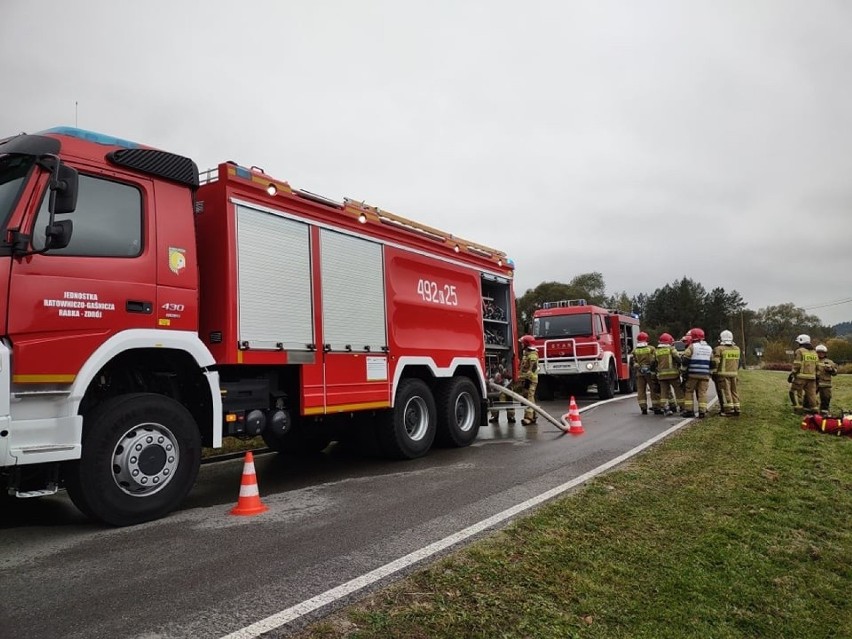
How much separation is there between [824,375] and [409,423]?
8.88 metres

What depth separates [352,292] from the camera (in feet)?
23.8

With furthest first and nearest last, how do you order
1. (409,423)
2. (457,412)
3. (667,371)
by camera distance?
(667,371) < (457,412) < (409,423)

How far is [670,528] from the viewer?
4.67 m

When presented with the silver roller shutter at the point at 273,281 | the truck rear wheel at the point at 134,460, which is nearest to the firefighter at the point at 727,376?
the silver roller shutter at the point at 273,281

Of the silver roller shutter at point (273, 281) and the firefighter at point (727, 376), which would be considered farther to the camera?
the firefighter at point (727, 376)

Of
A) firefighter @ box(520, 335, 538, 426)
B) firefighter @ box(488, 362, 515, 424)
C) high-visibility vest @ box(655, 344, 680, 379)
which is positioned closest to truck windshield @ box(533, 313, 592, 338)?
high-visibility vest @ box(655, 344, 680, 379)

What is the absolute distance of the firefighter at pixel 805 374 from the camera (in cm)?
1212

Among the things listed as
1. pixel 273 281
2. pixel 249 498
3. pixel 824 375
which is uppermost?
pixel 273 281

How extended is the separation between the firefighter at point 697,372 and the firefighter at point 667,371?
1.01 ft

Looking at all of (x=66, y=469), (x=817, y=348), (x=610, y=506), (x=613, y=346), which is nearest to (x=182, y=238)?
(x=66, y=469)

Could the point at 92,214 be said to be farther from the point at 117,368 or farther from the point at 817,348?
the point at 817,348

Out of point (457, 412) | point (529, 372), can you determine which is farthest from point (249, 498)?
point (529, 372)

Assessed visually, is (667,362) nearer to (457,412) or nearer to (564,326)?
(564,326)

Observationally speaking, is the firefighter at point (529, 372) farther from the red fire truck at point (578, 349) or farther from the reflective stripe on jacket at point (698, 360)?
the red fire truck at point (578, 349)
